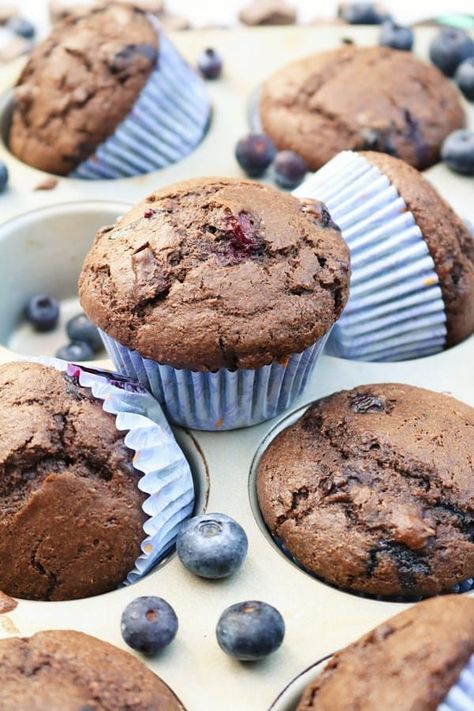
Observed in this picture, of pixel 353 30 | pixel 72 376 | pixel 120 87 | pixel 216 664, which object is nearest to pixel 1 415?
pixel 72 376

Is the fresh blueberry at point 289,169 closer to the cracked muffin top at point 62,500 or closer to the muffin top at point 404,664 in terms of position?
the cracked muffin top at point 62,500

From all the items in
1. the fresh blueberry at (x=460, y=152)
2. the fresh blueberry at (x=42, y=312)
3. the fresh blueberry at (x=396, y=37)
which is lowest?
the fresh blueberry at (x=42, y=312)

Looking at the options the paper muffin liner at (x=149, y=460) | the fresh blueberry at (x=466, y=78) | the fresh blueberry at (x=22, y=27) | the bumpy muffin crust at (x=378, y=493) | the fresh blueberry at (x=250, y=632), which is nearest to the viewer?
the fresh blueberry at (x=250, y=632)

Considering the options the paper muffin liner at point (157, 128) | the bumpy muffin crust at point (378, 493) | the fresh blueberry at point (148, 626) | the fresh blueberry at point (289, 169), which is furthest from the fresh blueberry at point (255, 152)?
the fresh blueberry at point (148, 626)

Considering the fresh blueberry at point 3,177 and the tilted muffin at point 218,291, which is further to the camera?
the fresh blueberry at point 3,177

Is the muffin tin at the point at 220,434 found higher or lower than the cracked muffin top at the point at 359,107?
lower

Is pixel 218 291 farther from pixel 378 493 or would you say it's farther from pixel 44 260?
pixel 44 260

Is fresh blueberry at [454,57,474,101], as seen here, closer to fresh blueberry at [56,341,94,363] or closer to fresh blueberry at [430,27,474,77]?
fresh blueberry at [430,27,474,77]

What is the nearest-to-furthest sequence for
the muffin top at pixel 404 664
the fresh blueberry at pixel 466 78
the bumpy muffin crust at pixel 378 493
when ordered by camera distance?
1. the muffin top at pixel 404 664
2. the bumpy muffin crust at pixel 378 493
3. the fresh blueberry at pixel 466 78

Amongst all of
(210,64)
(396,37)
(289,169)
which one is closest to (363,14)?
(396,37)
